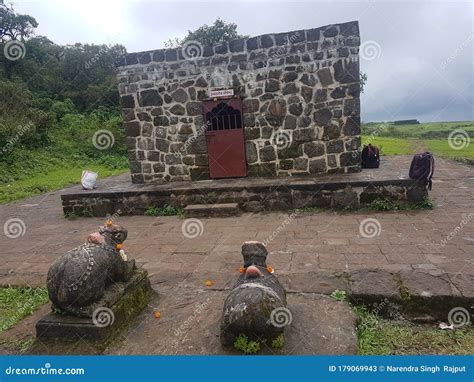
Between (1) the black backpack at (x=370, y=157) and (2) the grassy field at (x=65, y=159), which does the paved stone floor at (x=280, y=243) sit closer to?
(1) the black backpack at (x=370, y=157)

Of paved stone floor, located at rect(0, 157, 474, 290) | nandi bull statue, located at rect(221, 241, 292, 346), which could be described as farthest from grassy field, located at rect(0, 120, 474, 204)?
nandi bull statue, located at rect(221, 241, 292, 346)

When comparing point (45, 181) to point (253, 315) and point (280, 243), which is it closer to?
point (280, 243)

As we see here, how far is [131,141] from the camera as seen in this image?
9.31 m

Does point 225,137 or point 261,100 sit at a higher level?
point 261,100

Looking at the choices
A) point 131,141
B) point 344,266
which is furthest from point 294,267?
point 131,141

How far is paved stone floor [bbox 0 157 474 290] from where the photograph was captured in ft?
14.8

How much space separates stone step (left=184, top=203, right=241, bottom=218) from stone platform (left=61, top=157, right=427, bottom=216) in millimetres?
224

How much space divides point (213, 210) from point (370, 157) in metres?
4.10

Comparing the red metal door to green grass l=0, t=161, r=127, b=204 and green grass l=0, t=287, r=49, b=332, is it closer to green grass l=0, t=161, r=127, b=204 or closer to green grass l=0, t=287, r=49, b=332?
green grass l=0, t=161, r=127, b=204

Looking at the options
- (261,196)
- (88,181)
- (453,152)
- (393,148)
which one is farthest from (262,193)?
(393,148)

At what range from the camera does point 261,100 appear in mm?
8438

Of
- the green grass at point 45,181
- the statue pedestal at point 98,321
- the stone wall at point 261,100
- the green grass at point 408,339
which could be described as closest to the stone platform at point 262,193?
the stone wall at point 261,100

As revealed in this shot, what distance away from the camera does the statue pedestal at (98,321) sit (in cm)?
307

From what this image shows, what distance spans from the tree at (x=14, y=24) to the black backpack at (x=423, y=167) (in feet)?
101
